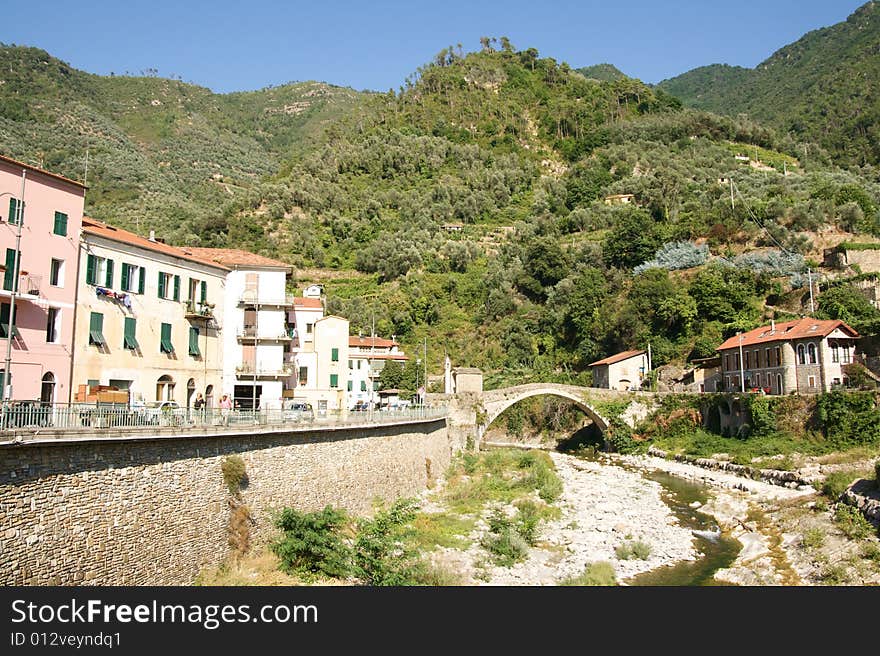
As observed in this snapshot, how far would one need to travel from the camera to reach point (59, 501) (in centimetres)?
1317

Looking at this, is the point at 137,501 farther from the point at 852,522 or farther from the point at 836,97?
the point at 836,97

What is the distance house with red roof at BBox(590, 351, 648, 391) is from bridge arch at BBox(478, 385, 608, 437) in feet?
20.4

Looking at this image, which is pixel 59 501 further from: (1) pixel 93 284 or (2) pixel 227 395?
(2) pixel 227 395

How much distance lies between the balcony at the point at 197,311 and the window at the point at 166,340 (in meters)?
1.17

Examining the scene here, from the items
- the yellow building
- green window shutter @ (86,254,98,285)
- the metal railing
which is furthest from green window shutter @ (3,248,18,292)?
the metal railing

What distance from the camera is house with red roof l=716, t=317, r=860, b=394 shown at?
4262 cm

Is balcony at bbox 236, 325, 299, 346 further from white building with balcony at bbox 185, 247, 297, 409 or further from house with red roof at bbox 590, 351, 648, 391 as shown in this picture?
house with red roof at bbox 590, 351, 648, 391

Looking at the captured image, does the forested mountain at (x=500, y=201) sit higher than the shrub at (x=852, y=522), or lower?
higher

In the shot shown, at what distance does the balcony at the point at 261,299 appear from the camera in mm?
29906

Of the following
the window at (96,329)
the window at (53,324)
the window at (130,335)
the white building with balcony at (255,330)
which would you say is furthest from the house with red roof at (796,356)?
the window at (53,324)

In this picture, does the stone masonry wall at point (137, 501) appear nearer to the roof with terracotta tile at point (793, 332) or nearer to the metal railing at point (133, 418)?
the metal railing at point (133, 418)

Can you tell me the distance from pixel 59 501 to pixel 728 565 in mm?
20187

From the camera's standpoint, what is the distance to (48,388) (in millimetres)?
20234

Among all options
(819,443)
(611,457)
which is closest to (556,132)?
(611,457)
